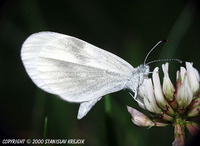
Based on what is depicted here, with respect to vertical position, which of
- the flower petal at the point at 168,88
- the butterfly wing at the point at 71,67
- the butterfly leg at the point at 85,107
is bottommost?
the butterfly leg at the point at 85,107

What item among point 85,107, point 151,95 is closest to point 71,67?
point 85,107

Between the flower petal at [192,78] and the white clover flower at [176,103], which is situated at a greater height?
the flower petal at [192,78]

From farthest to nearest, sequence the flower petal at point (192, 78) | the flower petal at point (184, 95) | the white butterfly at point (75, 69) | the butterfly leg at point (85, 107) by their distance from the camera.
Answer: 1. the white butterfly at point (75, 69)
2. the butterfly leg at point (85, 107)
3. the flower petal at point (192, 78)
4. the flower petal at point (184, 95)

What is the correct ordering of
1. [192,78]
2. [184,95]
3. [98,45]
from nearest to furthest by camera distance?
[184,95] → [192,78] → [98,45]

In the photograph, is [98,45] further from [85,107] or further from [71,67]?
[85,107]

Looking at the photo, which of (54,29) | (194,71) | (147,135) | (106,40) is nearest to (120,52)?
(106,40)

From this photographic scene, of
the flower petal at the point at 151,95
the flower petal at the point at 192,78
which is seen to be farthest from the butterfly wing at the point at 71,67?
the flower petal at the point at 192,78

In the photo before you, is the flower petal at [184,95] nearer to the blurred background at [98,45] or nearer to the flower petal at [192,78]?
the flower petal at [192,78]
